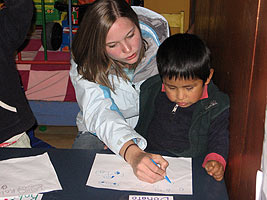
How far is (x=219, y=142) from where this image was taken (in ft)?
3.76

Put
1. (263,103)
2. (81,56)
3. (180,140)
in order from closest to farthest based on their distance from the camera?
(263,103) < (180,140) < (81,56)

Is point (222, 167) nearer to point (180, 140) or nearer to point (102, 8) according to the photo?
point (180, 140)

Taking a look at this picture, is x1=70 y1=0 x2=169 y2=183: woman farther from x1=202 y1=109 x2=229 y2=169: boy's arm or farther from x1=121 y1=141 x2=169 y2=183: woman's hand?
x1=202 y1=109 x2=229 y2=169: boy's arm

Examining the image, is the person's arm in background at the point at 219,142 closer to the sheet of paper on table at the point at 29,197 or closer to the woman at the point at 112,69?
the woman at the point at 112,69

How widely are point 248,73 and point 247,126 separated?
5.1 inches

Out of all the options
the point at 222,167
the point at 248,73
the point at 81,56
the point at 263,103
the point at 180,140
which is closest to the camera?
the point at 263,103

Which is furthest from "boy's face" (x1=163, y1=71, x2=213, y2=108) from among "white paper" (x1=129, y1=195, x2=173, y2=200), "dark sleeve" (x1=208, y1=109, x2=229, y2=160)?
"white paper" (x1=129, y1=195, x2=173, y2=200)

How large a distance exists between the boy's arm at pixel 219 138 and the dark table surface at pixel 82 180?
0.07 metres

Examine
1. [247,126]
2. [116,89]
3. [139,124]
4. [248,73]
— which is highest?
[248,73]

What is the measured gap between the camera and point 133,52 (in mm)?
1354

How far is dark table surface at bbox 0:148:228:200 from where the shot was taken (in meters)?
0.91

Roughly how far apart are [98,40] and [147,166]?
0.55 metres

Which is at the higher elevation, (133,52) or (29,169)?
(133,52)

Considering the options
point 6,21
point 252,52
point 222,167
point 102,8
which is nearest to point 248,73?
point 252,52
